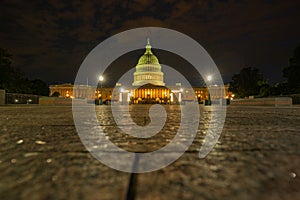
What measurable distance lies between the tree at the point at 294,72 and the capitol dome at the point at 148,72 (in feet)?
149

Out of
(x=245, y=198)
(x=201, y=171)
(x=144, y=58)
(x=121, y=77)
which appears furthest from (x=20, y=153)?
(x=121, y=77)

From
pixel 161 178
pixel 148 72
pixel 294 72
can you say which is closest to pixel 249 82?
pixel 294 72

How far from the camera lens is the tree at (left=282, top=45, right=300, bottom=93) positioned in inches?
1212

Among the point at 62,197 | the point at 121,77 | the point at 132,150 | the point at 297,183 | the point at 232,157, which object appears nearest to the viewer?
the point at 62,197

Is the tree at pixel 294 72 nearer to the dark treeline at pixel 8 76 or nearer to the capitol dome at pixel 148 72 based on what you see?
the dark treeline at pixel 8 76

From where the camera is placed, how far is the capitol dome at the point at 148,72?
74312mm

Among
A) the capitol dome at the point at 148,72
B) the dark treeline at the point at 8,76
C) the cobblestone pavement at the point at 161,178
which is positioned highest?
the capitol dome at the point at 148,72

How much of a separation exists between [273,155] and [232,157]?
0.63 ft

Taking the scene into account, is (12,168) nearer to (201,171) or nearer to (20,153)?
(20,153)

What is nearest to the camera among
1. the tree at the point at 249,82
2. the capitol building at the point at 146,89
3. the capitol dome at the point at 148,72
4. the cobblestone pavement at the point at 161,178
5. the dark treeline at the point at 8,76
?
the cobblestone pavement at the point at 161,178

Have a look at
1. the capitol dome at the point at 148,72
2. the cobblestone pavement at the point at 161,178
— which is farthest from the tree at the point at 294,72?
the capitol dome at the point at 148,72

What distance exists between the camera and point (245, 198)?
2.01 ft

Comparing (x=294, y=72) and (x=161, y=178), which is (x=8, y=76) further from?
(x=294, y=72)

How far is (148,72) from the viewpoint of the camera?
7362cm
